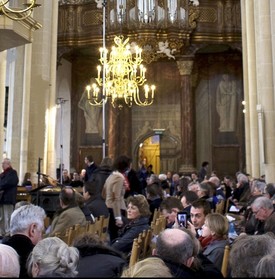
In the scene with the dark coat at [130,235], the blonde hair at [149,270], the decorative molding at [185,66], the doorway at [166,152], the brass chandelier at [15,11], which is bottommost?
the dark coat at [130,235]

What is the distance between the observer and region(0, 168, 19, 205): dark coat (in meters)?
9.33

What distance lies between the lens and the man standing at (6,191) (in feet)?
30.7

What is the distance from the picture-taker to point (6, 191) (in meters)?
Result: 9.45

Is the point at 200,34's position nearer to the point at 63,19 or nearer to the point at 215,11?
the point at 215,11

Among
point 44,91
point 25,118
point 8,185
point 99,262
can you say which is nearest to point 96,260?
point 99,262

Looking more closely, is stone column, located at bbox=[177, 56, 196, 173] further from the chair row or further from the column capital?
the chair row

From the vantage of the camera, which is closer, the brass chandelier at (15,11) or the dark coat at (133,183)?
the brass chandelier at (15,11)

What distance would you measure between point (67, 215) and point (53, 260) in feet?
10.8

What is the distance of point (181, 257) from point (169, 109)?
19.3 m

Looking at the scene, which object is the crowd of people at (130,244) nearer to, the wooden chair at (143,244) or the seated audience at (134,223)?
the seated audience at (134,223)

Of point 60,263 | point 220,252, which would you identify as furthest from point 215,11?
point 60,263

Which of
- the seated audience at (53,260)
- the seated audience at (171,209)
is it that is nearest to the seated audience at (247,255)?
the seated audience at (53,260)

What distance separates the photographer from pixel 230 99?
2205cm

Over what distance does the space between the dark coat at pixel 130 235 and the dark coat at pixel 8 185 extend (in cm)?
450
